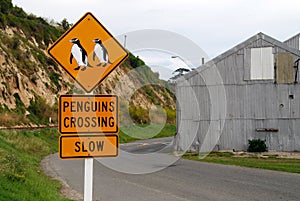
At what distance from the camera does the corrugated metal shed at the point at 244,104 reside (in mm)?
28641

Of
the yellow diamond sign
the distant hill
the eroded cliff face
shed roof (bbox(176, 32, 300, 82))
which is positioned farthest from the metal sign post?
the eroded cliff face

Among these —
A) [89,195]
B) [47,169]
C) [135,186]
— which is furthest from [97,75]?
[47,169]

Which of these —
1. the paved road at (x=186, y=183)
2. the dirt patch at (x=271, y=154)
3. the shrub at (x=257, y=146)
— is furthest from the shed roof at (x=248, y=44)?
the paved road at (x=186, y=183)

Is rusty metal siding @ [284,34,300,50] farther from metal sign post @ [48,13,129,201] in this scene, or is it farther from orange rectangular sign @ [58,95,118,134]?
orange rectangular sign @ [58,95,118,134]

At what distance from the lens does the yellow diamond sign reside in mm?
6277

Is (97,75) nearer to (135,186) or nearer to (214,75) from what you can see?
(135,186)

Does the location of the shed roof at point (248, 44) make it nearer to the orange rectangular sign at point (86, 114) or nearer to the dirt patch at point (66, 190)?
the dirt patch at point (66, 190)

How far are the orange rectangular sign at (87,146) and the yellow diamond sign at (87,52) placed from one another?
2.23 ft

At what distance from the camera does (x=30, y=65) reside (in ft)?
152

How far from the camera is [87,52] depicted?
6.29 meters

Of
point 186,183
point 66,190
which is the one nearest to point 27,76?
point 66,190

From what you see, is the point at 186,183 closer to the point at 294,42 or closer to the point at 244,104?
the point at 244,104

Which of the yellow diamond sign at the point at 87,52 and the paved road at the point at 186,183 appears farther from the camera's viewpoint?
the paved road at the point at 186,183

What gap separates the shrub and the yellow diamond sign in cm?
2320
